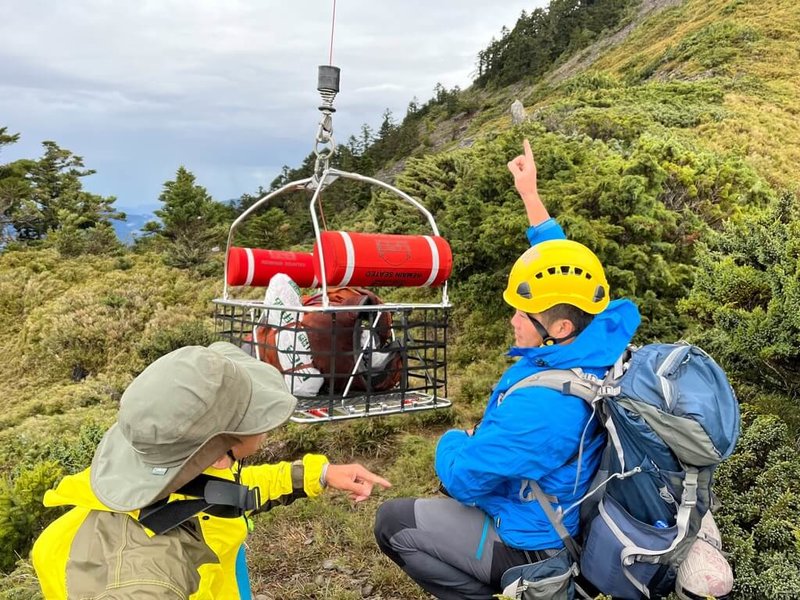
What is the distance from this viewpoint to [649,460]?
2.24m

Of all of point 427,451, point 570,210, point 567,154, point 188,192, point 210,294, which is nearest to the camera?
point 427,451

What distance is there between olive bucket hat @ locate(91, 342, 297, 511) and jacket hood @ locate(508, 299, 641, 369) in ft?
3.80

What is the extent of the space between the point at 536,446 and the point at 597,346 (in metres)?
0.46

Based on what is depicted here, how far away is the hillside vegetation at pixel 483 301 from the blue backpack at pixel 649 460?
45 centimetres

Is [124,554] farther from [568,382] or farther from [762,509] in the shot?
[762,509]

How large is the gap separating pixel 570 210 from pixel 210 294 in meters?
7.99

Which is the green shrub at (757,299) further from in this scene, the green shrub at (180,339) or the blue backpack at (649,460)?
the green shrub at (180,339)

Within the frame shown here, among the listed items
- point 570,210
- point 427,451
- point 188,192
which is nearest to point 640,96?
point 188,192

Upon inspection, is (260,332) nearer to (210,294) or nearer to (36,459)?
(36,459)

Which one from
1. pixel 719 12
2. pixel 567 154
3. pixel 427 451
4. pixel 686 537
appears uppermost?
pixel 719 12

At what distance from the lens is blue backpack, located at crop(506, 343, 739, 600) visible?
6.88 ft

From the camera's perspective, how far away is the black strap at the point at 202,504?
5.62 ft

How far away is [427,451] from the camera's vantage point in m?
5.02

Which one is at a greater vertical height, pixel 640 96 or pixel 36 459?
pixel 640 96
